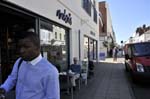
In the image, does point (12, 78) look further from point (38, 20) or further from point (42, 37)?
point (42, 37)

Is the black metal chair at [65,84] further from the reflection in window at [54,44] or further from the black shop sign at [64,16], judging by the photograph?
the black shop sign at [64,16]

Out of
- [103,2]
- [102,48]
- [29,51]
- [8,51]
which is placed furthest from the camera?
[103,2]

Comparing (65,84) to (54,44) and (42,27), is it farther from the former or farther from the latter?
(54,44)

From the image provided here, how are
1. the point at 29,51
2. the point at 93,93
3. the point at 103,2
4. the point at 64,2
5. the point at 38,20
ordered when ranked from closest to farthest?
the point at 29,51
the point at 38,20
the point at 93,93
the point at 64,2
the point at 103,2

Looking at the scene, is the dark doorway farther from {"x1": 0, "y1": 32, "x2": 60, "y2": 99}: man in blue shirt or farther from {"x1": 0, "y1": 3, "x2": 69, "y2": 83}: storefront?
{"x1": 0, "y1": 32, "x2": 60, "y2": 99}: man in blue shirt

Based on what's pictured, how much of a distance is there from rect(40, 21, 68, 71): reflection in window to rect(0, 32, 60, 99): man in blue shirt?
7139 mm

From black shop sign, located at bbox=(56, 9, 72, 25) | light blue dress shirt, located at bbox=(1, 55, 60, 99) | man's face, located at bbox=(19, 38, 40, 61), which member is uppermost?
black shop sign, located at bbox=(56, 9, 72, 25)

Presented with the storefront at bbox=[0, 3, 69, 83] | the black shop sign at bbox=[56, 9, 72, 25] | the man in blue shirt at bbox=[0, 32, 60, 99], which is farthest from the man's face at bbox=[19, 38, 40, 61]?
the black shop sign at bbox=[56, 9, 72, 25]

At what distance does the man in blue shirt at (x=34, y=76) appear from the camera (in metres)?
2.78

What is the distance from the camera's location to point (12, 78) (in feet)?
9.95

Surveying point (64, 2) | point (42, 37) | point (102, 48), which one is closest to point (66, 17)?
point (64, 2)

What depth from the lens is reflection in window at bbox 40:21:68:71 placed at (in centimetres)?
1051

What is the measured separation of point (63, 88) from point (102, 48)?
111 ft

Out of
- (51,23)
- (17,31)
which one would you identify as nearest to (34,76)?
(17,31)
